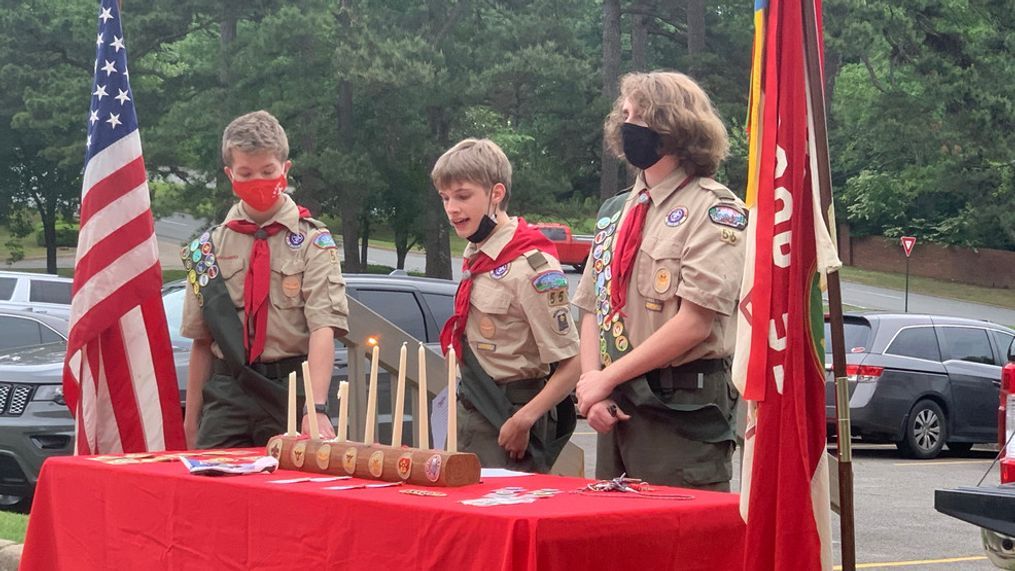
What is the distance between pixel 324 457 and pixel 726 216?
4.69ft

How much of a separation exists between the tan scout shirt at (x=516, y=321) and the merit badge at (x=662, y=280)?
69 centimetres

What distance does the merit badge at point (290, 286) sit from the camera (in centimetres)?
562

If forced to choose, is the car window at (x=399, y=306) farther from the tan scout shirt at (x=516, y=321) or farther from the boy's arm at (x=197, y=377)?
the tan scout shirt at (x=516, y=321)

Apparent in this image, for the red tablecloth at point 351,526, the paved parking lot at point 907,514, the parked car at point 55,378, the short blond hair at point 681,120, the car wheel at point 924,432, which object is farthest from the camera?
the car wheel at point 924,432

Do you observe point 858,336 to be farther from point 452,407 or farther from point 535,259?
point 452,407

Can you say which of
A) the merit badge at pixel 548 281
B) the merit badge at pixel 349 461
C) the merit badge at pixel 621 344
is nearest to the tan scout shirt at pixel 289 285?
the merit badge at pixel 548 281

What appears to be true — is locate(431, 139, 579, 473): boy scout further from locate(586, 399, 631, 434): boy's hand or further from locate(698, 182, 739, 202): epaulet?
locate(698, 182, 739, 202): epaulet

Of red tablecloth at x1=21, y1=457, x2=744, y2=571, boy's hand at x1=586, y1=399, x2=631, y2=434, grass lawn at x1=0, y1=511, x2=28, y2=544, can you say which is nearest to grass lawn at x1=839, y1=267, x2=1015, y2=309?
grass lawn at x1=0, y1=511, x2=28, y2=544

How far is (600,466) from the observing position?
15.4 feet

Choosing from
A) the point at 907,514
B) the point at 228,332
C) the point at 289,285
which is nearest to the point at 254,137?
the point at 289,285

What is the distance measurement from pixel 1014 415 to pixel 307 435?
3.90 meters

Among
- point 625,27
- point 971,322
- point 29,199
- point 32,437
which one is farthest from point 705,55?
point 32,437

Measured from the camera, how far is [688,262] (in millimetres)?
4434

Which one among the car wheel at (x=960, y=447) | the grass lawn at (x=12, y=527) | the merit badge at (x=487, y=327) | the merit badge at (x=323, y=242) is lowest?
the car wheel at (x=960, y=447)
